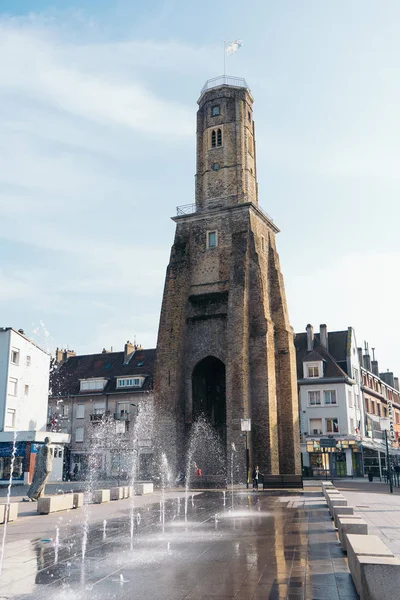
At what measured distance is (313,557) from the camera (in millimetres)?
9586

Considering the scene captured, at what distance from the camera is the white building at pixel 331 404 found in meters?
45.3

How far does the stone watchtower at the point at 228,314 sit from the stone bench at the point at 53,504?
15.8 m

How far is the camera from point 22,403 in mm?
42906

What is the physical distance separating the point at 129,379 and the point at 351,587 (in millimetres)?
45149

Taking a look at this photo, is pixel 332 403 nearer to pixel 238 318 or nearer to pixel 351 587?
pixel 238 318

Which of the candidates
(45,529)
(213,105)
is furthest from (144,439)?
(45,529)

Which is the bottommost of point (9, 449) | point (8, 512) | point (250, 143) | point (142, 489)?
point (142, 489)

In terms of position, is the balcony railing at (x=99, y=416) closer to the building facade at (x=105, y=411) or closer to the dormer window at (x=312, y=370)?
the building facade at (x=105, y=411)

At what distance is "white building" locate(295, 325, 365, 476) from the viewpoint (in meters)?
45.3

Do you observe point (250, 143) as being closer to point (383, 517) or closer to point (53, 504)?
point (383, 517)

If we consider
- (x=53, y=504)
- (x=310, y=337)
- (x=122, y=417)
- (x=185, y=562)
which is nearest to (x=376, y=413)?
(x=310, y=337)

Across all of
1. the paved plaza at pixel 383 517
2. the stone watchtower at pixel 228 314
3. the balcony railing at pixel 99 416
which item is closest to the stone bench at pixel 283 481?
the stone watchtower at pixel 228 314

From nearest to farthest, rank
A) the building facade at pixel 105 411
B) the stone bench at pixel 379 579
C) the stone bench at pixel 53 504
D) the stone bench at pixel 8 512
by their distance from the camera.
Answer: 1. the stone bench at pixel 379 579
2. the stone bench at pixel 8 512
3. the stone bench at pixel 53 504
4. the building facade at pixel 105 411

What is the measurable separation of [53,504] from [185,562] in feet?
31.2
